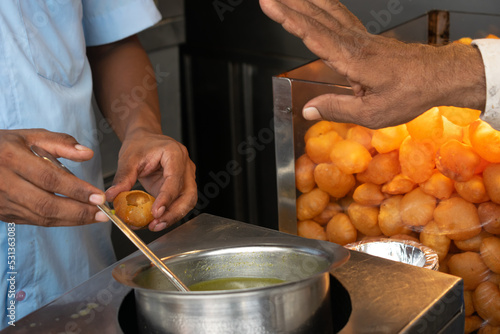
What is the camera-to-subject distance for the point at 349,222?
3.89 ft

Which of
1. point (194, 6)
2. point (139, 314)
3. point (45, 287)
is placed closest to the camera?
point (139, 314)

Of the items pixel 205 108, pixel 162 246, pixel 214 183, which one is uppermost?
pixel 162 246

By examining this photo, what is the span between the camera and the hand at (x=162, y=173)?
Result: 3.26 feet

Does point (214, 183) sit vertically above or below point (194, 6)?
below

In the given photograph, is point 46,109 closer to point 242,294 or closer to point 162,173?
point 162,173

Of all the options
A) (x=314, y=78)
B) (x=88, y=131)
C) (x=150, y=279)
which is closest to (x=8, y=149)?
(x=150, y=279)

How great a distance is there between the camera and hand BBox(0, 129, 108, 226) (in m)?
0.78

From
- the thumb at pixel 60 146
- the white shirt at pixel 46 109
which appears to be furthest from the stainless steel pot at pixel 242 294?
the white shirt at pixel 46 109

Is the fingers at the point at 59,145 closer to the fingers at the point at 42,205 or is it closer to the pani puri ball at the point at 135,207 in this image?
the fingers at the point at 42,205

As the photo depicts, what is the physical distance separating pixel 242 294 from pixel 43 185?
1.11ft

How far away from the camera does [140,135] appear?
3.67 feet

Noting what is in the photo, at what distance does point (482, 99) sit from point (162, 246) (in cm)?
53

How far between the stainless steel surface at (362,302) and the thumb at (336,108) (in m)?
0.21

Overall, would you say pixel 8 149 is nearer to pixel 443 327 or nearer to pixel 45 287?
pixel 45 287
